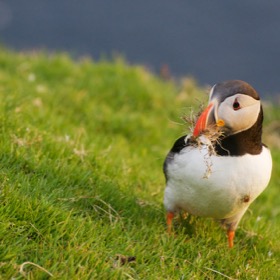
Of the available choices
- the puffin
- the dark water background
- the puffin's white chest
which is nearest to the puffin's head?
the puffin

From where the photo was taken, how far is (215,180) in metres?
5.09

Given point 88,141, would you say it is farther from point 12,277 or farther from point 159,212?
point 12,277

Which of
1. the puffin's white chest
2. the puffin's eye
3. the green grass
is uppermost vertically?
the puffin's eye

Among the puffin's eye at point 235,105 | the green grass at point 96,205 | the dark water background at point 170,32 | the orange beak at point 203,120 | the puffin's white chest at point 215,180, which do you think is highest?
the puffin's eye at point 235,105

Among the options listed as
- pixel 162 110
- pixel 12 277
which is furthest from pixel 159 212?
pixel 162 110

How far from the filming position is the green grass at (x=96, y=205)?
458 cm

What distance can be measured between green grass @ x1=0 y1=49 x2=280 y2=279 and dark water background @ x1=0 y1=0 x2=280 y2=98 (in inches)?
304

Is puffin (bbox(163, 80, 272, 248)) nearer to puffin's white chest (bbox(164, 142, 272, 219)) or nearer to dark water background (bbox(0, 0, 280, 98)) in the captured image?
puffin's white chest (bbox(164, 142, 272, 219))

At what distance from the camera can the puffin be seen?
488cm

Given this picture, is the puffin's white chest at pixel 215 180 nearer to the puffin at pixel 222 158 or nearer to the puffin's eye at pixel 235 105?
the puffin at pixel 222 158

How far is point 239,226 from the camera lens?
6.12 m

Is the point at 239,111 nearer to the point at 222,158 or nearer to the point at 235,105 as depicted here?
the point at 235,105

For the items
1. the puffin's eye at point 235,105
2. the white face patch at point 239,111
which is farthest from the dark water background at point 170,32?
the puffin's eye at point 235,105

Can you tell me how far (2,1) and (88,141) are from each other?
12.8m
